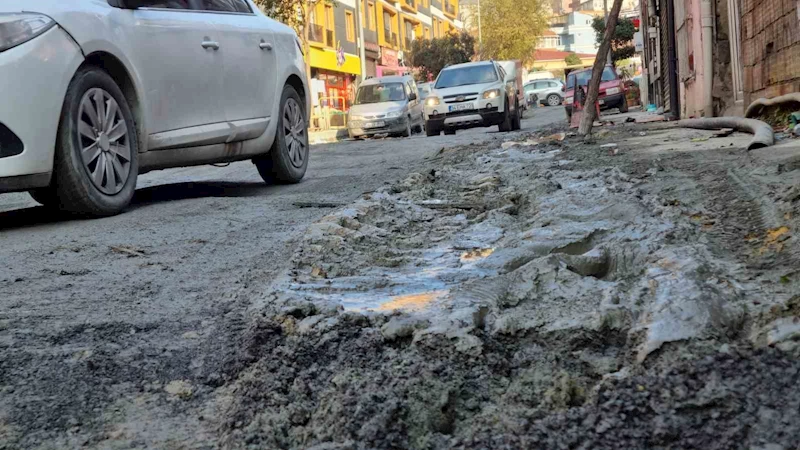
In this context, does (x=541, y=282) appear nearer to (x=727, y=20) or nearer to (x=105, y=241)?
(x=105, y=241)

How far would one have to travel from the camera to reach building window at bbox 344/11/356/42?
46.8 metres

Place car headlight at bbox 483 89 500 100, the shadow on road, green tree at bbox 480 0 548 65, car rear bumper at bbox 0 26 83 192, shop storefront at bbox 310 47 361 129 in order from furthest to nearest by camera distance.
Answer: green tree at bbox 480 0 548 65
shop storefront at bbox 310 47 361 129
car headlight at bbox 483 89 500 100
the shadow on road
car rear bumper at bbox 0 26 83 192

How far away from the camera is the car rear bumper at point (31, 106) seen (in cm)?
457

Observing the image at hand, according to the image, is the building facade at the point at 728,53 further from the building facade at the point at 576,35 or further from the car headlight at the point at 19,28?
the building facade at the point at 576,35

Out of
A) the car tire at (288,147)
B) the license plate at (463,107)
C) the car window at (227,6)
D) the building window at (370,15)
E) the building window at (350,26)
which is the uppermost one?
the building window at (370,15)

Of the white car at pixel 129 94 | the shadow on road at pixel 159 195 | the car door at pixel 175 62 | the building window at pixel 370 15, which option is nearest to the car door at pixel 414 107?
the shadow on road at pixel 159 195

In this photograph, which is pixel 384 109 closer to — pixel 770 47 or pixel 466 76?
pixel 466 76

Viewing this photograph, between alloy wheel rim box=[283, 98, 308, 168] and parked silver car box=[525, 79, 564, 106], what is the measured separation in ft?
141

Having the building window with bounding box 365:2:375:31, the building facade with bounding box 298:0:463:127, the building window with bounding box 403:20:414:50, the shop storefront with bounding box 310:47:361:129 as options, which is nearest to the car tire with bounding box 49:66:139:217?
the building facade with bounding box 298:0:463:127

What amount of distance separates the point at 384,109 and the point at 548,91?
2741 centimetres

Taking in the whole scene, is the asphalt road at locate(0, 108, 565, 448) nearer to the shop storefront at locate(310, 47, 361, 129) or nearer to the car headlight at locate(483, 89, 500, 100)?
the car headlight at locate(483, 89, 500, 100)

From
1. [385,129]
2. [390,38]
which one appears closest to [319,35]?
[390,38]

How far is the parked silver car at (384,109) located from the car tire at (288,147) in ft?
52.2

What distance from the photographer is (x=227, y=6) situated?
261 inches
